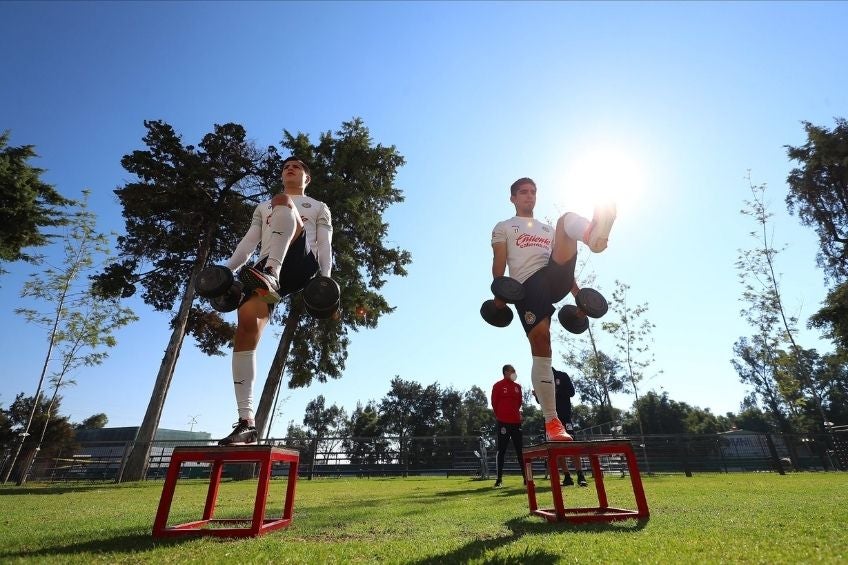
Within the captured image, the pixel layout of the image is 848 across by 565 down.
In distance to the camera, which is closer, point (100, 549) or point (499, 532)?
point (100, 549)

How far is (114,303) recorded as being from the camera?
71.1 feet

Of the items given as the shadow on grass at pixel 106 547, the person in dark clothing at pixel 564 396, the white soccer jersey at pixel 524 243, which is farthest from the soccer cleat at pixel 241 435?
the person in dark clothing at pixel 564 396

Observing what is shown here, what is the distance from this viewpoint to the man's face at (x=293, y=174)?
4.29 m

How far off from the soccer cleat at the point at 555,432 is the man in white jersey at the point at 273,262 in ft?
7.75

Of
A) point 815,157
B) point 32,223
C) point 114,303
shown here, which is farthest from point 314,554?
point 815,157

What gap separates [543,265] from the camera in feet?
12.8

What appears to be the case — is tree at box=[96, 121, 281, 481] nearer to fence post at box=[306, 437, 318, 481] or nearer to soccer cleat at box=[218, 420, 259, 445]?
fence post at box=[306, 437, 318, 481]

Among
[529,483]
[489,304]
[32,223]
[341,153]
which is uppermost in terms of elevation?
[341,153]

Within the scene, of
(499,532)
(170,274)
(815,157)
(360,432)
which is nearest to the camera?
(499,532)

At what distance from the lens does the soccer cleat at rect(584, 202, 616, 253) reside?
10.5 feet

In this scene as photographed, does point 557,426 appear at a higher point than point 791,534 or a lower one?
higher

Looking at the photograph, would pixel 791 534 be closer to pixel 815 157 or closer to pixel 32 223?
pixel 32 223

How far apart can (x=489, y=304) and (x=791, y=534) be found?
2.52 m

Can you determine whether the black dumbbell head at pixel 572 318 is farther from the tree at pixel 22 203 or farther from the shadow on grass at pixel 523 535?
the tree at pixel 22 203
